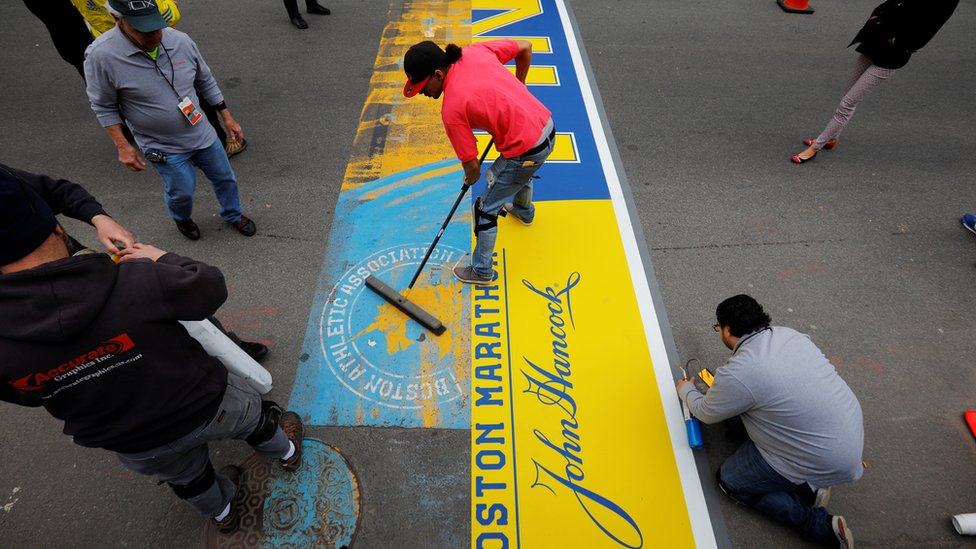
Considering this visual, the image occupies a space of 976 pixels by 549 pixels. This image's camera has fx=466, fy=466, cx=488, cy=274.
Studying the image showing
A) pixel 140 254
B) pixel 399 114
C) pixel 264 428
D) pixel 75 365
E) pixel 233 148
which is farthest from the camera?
pixel 399 114

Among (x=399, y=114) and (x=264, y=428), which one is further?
(x=399, y=114)

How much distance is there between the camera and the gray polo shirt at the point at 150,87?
3.19 metres

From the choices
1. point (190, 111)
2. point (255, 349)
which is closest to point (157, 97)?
point (190, 111)

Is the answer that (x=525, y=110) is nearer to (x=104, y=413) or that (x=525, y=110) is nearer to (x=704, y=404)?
(x=704, y=404)

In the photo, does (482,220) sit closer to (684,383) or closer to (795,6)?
(684,383)

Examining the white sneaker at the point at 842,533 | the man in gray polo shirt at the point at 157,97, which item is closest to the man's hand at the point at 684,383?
the white sneaker at the point at 842,533

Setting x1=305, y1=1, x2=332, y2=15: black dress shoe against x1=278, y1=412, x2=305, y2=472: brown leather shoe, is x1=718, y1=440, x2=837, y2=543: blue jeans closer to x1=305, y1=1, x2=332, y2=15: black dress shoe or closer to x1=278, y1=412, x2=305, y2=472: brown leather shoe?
x1=278, y1=412, x2=305, y2=472: brown leather shoe

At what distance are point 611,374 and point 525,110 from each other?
6.84ft

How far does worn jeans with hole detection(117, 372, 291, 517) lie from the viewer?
7.51ft

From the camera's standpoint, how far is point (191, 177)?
399cm

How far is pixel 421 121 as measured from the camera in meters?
5.84

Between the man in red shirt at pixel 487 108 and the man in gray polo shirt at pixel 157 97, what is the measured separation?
5.91ft

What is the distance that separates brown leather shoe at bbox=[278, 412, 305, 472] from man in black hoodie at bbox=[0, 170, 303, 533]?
709 mm

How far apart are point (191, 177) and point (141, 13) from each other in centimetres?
134
